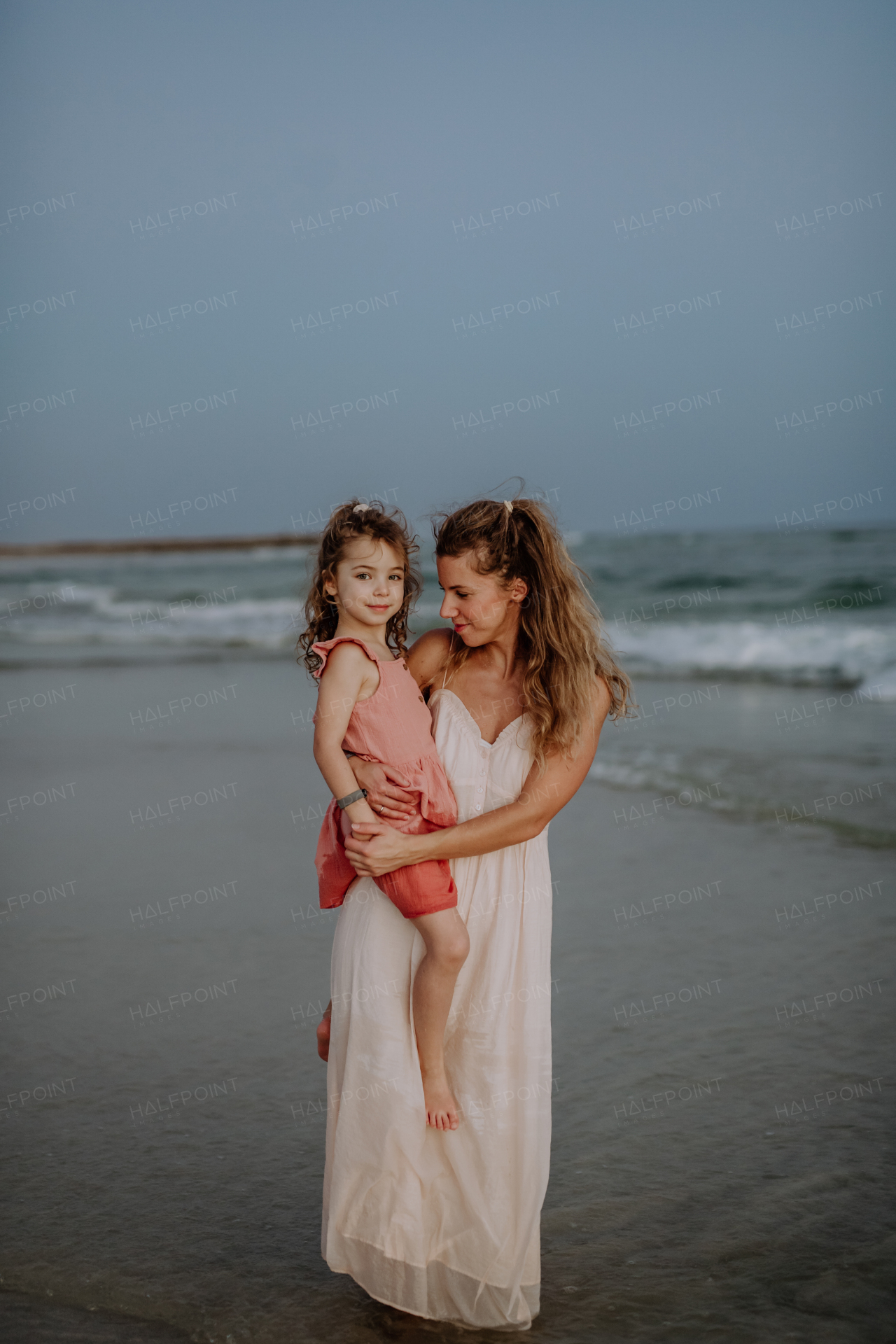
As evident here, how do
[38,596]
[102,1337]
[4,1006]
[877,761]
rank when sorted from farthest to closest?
[38,596], [877,761], [4,1006], [102,1337]

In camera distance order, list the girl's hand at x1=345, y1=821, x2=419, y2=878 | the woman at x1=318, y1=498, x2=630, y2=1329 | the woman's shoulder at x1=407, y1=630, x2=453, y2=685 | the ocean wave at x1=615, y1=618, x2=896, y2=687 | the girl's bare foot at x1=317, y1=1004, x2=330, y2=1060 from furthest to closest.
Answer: the ocean wave at x1=615, y1=618, x2=896, y2=687 < the woman's shoulder at x1=407, y1=630, x2=453, y2=685 < the girl's bare foot at x1=317, y1=1004, x2=330, y2=1060 < the woman at x1=318, y1=498, x2=630, y2=1329 < the girl's hand at x1=345, y1=821, x2=419, y2=878

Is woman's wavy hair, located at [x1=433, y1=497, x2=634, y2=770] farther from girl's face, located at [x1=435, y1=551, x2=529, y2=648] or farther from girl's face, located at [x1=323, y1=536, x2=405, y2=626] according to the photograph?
girl's face, located at [x1=323, y1=536, x2=405, y2=626]

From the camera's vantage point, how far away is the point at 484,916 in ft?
8.59

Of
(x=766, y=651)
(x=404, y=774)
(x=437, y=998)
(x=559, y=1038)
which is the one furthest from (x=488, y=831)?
(x=766, y=651)

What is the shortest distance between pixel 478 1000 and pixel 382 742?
2.11 feet

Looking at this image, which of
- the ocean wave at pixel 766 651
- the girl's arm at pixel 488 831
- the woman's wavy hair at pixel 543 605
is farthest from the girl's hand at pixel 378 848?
the ocean wave at pixel 766 651

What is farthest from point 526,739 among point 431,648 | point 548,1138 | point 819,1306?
point 819,1306

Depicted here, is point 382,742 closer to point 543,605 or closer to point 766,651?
point 543,605

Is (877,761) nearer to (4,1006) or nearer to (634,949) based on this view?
(634,949)

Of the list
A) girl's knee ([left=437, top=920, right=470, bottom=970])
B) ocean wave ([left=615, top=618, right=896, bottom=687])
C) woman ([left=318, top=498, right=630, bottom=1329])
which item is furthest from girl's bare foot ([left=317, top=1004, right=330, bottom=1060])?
ocean wave ([left=615, top=618, right=896, bottom=687])

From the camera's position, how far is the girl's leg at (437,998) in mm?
2484

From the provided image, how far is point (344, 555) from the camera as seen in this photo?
260 centimetres

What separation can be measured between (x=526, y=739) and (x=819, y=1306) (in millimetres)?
1482

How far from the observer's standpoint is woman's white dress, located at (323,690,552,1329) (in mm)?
2529
